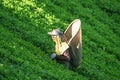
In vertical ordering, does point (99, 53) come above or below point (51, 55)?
below

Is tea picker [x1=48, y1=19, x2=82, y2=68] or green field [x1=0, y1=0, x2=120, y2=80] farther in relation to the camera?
tea picker [x1=48, y1=19, x2=82, y2=68]

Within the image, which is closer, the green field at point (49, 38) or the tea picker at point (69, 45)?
the green field at point (49, 38)

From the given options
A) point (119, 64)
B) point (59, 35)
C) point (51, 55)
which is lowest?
point (119, 64)

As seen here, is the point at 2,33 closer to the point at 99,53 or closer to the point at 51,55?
the point at 51,55

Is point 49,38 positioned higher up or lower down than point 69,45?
lower down

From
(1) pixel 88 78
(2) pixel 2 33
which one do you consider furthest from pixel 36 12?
(1) pixel 88 78

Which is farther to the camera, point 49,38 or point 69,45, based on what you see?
point 49,38

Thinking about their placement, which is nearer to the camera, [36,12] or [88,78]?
[88,78]

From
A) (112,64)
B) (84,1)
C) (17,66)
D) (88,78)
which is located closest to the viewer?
(17,66)
